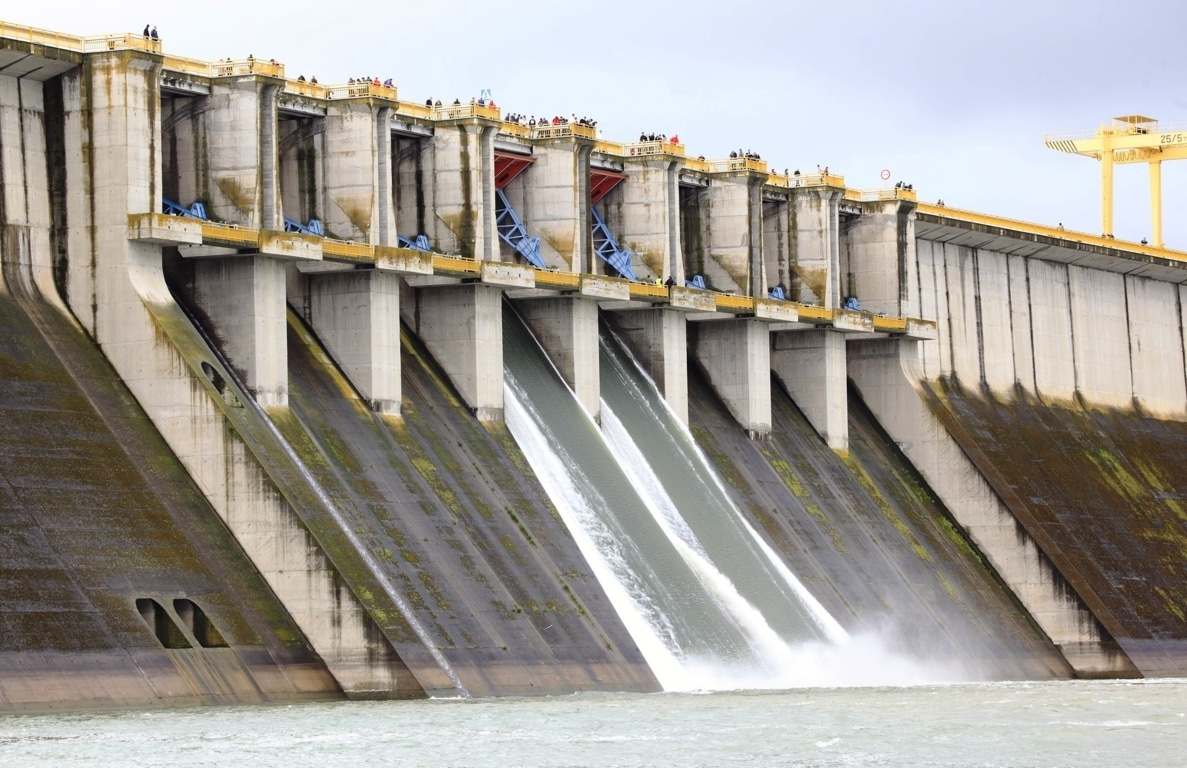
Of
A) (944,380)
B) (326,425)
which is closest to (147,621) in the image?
(326,425)

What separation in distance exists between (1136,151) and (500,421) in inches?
2451

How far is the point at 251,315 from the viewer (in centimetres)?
6819

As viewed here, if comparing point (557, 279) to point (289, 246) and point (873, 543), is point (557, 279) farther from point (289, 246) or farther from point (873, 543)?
point (873, 543)

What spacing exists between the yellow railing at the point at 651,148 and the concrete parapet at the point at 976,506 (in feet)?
48.1

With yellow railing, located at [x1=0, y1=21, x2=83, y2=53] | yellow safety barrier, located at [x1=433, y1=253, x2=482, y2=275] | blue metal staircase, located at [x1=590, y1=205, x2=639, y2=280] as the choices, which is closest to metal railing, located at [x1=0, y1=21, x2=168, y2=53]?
yellow railing, located at [x1=0, y1=21, x2=83, y2=53]

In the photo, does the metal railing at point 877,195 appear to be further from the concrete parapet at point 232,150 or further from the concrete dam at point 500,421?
the concrete parapet at point 232,150

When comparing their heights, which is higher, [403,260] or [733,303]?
[403,260]

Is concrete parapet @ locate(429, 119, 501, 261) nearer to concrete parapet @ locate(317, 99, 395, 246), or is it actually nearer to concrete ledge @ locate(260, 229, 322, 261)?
concrete parapet @ locate(317, 99, 395, 246)

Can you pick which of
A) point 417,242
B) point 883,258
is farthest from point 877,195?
point 417,242

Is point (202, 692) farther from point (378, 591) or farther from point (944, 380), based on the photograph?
point (944, 380)

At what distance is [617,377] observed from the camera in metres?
87.0

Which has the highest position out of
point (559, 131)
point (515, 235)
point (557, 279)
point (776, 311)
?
point (559, 131)

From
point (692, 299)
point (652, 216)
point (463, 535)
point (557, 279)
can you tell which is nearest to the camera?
point (463, 535)

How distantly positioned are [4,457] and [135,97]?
1145cm
